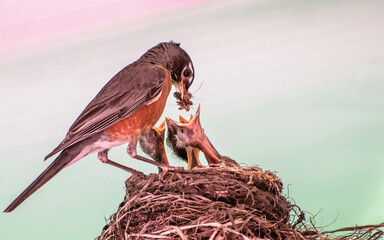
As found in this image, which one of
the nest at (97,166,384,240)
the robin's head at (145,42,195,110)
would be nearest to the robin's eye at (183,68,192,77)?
the robin's head at (145,42,195,110)

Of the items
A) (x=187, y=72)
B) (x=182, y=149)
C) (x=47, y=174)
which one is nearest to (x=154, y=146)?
(x=182, y=149)

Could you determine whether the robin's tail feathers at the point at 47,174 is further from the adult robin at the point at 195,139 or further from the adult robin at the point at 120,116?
the adult robin at the point at 195,139

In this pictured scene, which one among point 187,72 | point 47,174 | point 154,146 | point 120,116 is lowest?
point 47,174

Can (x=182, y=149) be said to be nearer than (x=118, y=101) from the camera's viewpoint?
No

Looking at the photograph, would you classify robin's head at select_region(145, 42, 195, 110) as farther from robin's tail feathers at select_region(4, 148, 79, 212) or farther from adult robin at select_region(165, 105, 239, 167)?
robin's tail feathers at select_region(4, 148, 79, 212)

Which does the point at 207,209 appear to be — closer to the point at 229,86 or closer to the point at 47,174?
the point at 47,174

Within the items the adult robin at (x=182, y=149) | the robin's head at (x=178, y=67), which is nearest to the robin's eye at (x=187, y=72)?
the robin's head at (x=178, y=67)

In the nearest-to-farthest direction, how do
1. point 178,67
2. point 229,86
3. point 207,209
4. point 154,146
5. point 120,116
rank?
point 207,209 < point 120,116 < point 178,67 < point 154,146 < point 229,86


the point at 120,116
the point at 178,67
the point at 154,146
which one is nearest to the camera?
the point at 120,116
